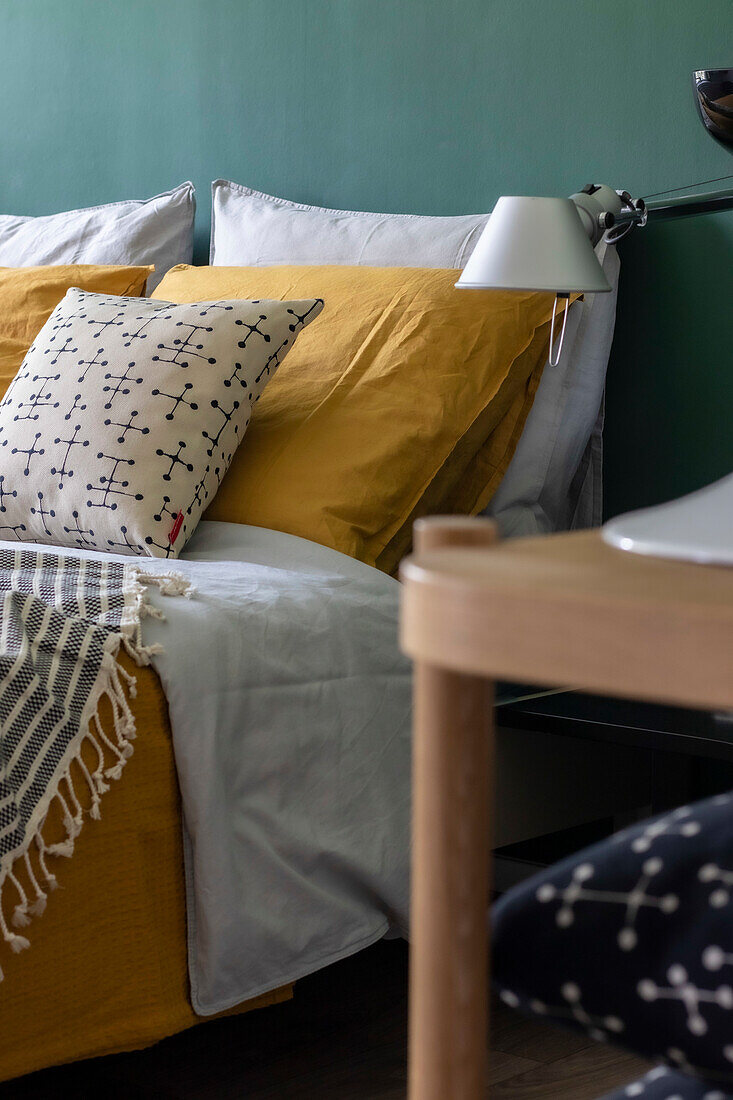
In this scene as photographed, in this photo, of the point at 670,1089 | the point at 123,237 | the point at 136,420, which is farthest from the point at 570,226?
the point at 123,237

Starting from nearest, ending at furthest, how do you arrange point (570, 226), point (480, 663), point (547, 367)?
point (480, 663)
point (570, 226)
point (547, 367)

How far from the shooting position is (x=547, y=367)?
1.92 m

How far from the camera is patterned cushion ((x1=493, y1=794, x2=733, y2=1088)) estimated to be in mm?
531

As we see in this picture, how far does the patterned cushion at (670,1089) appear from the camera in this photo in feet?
2.01

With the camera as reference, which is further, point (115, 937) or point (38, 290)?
point (38, 290)

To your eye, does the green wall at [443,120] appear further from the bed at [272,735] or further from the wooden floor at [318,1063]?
the wooden floor at [318,1063]

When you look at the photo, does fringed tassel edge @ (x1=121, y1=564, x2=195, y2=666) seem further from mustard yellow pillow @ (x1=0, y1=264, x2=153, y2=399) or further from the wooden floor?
mustard yellow pillow @ (x1=0, y1=264, x2=153, y2=399)

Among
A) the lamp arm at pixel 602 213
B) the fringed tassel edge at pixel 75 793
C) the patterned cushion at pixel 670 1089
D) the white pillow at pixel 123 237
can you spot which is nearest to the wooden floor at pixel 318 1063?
the fringed tassel edge at pixel 75 793

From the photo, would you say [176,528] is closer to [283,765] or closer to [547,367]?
[283,765]

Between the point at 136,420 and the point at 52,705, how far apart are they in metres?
0.58

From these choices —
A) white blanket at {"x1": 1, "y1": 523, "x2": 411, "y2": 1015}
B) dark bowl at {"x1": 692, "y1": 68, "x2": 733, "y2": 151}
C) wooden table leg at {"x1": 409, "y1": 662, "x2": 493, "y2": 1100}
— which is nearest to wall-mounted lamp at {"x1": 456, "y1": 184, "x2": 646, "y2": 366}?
dark bowl at {"x1": 692, "y1": 68, "x2": 733, "y2": 151}

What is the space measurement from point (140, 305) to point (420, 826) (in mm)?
1493

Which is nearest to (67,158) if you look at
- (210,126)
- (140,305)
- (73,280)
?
(210,126)

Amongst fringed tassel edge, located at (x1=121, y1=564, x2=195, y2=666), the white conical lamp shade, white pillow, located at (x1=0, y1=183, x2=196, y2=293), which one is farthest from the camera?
white pillow, located at (x1=0, y1=183, x2=196, y2=293)
